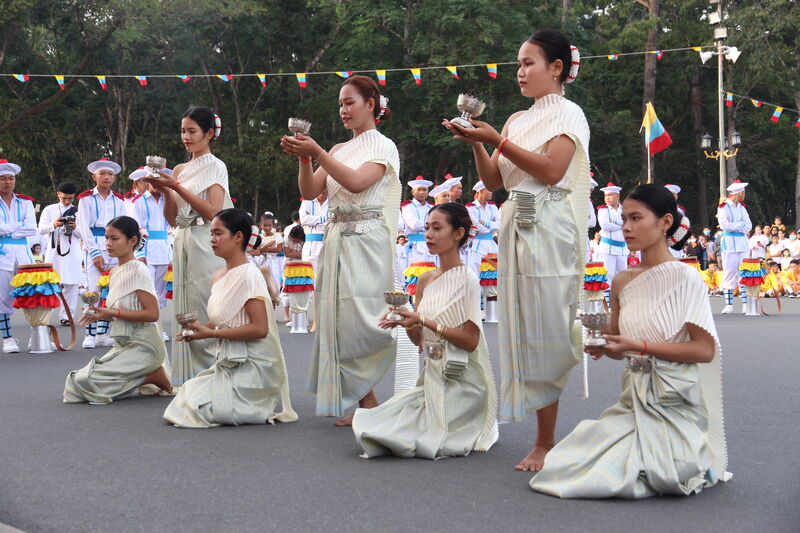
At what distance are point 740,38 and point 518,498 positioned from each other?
31.0 metres

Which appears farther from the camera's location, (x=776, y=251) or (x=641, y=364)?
(x=776, y=251)

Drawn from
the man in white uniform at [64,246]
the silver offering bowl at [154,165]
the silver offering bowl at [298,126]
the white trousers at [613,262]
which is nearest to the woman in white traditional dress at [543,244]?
the silver offering bowl at [298,126]

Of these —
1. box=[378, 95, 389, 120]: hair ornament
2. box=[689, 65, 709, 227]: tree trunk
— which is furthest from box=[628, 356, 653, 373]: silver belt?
box=[689, 65, 709, 227]: tree trunk

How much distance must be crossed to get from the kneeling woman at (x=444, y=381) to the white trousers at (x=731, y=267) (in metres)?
11.6

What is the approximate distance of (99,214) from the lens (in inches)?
426

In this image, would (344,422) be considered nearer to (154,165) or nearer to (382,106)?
(382,106)

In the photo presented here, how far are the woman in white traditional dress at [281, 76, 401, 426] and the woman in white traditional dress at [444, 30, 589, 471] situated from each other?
1.17m

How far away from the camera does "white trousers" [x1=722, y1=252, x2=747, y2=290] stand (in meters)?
15.6

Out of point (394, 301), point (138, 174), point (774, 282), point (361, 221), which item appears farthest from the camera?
point (774, 282)

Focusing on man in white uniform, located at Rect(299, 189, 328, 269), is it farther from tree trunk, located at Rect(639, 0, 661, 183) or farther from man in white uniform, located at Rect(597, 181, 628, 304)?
tree trunk, located at Rect(639, 0, 661, 183)

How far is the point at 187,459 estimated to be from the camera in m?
4.77

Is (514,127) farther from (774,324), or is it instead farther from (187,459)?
(774,324)

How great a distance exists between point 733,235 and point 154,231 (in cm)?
948

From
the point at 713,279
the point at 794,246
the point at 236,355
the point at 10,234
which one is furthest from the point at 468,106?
the point at 794,246
